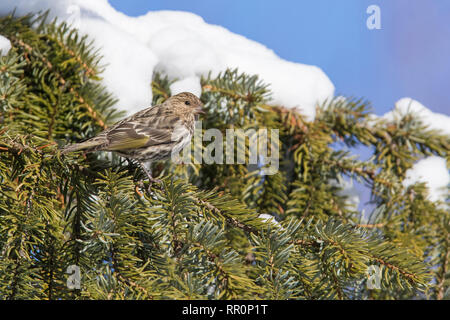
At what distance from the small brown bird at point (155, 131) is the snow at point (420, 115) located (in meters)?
0.84

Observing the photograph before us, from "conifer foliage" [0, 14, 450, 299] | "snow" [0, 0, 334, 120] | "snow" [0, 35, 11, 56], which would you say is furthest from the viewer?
"snow" [0, 0, 334, 120]

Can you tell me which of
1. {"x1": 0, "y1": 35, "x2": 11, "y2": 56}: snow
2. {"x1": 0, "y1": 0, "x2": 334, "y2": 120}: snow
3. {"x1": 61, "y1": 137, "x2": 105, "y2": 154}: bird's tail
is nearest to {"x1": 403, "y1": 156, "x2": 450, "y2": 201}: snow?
{"x1": 0, "y1": 0, "x2": 334, "y2": 120}: snow

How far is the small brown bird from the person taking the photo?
1.63 m

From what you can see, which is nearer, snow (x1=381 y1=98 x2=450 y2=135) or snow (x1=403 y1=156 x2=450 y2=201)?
snow (x1=403 y1=156 x2=450 y2=201)

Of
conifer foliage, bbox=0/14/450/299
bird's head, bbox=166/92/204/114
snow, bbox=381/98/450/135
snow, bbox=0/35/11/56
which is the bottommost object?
conifer foliage, bbox=0/14/450/299

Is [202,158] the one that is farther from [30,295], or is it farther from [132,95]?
[30,295]

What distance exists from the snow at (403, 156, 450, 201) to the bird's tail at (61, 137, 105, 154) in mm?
1159

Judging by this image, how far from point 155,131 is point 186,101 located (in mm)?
158

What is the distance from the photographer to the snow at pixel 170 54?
73.0 inches

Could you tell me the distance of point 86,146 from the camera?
1443mm

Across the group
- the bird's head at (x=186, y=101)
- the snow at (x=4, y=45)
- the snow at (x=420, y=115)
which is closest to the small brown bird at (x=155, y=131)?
the bird's head at (x=186, y=101)

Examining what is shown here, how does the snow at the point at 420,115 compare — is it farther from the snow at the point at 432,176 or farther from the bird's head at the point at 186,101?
the bird's head at the point at 186,101

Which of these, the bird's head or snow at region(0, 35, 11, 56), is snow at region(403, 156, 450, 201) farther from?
snow at region(0, 35, 11, 56)

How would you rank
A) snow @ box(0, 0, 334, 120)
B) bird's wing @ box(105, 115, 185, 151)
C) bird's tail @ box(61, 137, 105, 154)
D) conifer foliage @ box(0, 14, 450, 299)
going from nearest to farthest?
conifer foliage @ box(0, 14, 450, 299) → bird's tail @ box(61, 137, 105, 154) → bird's wing @ box(105, 115, 185, 151) → snow @ box(0, 0, 334, 120)
